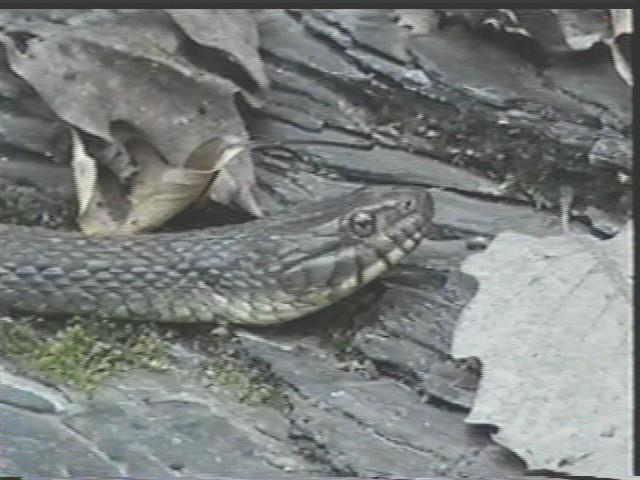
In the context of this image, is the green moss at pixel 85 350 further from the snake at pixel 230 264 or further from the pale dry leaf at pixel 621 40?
the pale dry leaf at pixel 621 40

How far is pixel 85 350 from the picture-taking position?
1896mm

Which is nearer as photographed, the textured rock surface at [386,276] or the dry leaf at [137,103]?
the textured rock surface at [386,276]

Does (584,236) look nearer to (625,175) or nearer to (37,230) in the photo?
(625,175)

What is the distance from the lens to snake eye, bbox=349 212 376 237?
74.7 inches

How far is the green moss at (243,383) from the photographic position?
1850 millimetres

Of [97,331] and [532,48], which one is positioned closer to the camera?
[97,331]

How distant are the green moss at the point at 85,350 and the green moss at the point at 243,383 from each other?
0.19ft

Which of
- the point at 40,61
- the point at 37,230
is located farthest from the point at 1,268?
the point at 40,61

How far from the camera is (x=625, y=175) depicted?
1962mm

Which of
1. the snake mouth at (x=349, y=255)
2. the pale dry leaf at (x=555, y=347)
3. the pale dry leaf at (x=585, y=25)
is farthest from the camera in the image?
the pale dry leaf at (x=585, y=25)

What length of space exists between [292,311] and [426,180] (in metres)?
0.26

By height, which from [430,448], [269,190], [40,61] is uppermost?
[40,61]

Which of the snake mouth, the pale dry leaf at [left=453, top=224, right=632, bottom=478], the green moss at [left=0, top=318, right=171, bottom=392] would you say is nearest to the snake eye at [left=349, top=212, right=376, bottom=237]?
the snake mouth

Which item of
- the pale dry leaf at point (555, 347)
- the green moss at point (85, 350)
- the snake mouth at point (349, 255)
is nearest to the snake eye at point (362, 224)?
the snake mouth at point (349, 255)
